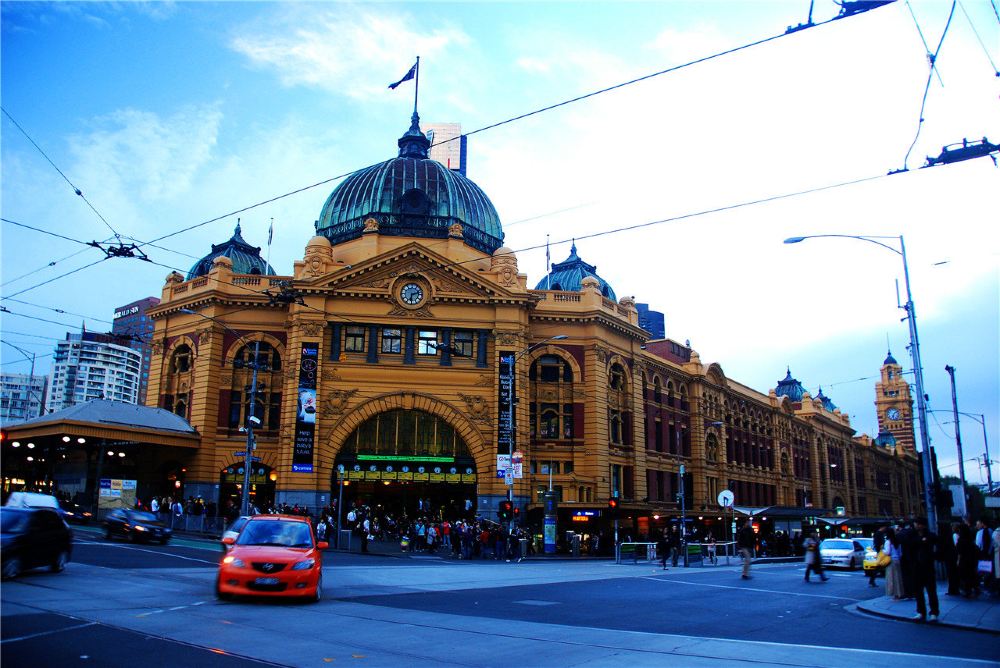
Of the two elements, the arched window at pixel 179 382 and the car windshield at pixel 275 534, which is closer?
the car windshield at pixel 275 534

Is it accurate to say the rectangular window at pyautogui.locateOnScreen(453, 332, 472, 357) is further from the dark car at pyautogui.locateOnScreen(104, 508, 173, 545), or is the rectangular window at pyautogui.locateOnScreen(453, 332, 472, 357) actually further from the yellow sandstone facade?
the dark car at pyautogui.locateOnScreen(104, 508, 173, 545)

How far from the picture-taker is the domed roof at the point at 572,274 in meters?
64.7

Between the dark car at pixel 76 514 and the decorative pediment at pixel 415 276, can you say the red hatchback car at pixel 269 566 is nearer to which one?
the dark car at pixel 76 514

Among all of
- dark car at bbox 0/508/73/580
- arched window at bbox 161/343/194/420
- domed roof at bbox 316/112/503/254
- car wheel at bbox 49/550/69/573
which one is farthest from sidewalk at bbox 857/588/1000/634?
arched window at bbox 161/343/194/420

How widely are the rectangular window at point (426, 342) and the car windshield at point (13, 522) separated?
112 feet

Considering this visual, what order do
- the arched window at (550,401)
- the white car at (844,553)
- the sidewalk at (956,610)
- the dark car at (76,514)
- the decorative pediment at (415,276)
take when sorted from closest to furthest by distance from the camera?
1. the sidewalk at (956,610)
2. the white car at (844,553)
3. the dark car at (76,514)
4. the decorative pediment at (415,276)
5. the arched window at (550,401)

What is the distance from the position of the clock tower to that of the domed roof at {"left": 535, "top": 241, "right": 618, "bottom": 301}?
10310 cm

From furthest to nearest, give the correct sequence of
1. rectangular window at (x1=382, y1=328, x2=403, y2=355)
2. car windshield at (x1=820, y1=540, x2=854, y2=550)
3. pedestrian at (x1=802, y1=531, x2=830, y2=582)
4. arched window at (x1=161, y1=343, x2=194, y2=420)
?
arched window at (x1=161, y1=343, x2=194, y2=420), rectangular window at (x1=382, y1=328, x2=403, y2=355), car windshield at (x1=820, y1=540, x2=854, y2=550), pedestrian at (x1=802, y1=531, x2=830, y2=582)

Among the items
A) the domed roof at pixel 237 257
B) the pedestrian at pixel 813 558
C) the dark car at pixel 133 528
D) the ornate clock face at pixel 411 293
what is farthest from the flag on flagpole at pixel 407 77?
the pedestrian at pixel 813 558

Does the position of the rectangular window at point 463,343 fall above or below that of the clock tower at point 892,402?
below

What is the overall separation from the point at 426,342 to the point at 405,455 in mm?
6810

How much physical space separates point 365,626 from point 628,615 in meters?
5.62

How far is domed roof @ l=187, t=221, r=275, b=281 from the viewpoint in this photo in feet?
195

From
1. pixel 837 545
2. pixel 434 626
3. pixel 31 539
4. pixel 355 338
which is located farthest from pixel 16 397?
pixel 434 626
